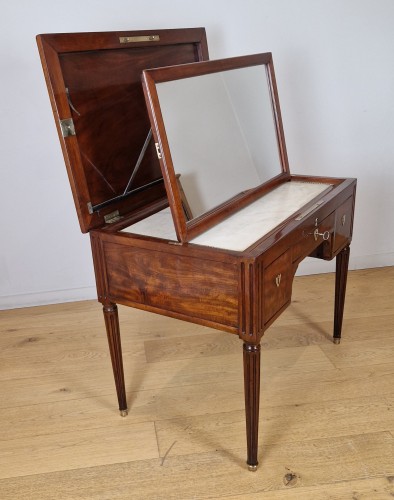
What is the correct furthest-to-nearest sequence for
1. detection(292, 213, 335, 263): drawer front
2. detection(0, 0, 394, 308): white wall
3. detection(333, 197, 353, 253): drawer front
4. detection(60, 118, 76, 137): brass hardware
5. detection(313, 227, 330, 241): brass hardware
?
detection(0, 0, 394, 308): white wall → detection(333, 197, 353, 253): drawer front → detection(313, 227, 330, 241): brass hardware → detection(292, 213, 335, 263): drawer front → detection(60, 118, 76, 137): brass hardware

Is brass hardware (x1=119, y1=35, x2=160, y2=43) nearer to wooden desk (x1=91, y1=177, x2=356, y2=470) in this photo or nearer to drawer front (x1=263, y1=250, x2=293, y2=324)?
wooden desk (x1=91, y1=177, x2=356, y2=470)

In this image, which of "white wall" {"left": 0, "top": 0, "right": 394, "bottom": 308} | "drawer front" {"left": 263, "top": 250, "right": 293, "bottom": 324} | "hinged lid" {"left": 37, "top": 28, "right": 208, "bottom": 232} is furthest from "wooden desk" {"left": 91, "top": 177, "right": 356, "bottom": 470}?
"white wall" {"left": 0, "top": 0, "right": 394, "bottom": 308}

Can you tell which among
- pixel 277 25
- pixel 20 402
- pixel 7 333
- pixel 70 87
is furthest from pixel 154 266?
pixel 277 25

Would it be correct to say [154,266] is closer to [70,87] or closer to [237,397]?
[70,87]

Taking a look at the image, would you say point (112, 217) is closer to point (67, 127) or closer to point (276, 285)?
point (67, 127)

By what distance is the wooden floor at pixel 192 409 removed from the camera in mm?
1589

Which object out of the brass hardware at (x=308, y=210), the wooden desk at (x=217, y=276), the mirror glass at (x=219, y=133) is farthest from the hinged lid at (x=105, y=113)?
the brass hardware at (x=308, y=210)

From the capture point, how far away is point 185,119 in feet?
5.02

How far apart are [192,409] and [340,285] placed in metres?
0.75

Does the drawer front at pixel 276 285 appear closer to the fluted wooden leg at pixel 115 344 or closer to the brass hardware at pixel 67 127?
the fluted wooden leg at pixel 115 344

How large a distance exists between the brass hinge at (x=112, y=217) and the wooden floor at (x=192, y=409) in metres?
0.70

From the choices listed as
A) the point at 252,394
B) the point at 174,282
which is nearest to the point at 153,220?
the point at 174,282

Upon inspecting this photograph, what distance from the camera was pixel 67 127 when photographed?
58.2 inches

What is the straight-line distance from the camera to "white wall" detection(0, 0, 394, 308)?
2271 millimetres
